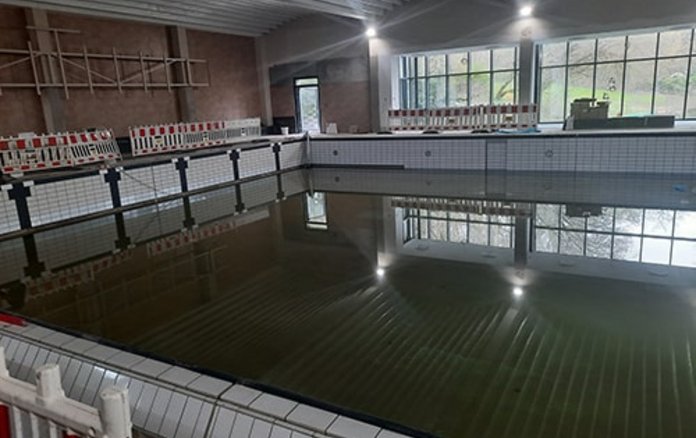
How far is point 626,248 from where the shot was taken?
423cm

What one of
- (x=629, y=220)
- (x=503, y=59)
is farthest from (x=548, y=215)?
(x=503, y=59)

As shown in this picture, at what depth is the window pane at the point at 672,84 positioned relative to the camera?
13.6 meters

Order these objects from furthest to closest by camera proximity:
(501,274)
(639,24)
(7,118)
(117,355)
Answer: (639,24), (7,118), (501,274), (117,355)

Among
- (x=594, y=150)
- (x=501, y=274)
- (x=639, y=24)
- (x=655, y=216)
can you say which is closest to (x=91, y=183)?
(x=501, y=274)

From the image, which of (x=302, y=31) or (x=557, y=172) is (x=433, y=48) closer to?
(x=302, y=31)

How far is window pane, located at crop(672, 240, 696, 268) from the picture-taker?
384cm

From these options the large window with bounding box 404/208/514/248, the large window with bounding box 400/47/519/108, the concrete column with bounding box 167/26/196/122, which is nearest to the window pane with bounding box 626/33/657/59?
the large window with bounding box 400/47/519/108

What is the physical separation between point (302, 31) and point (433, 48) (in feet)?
12.9

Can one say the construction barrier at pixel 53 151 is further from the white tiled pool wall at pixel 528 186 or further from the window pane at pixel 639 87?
the window pane at pixel 639 87

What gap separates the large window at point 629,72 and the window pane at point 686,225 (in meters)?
9.08

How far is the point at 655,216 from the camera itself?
203 inches

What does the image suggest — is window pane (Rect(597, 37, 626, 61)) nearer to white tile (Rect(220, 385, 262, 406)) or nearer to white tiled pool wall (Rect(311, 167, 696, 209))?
white tiled pool wall (Rect(311, 167, 696, 209))

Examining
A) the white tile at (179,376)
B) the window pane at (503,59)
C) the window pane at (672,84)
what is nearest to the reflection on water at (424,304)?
the white tile at (179,376)

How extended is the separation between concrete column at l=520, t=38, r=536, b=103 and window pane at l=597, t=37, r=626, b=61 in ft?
14.9
